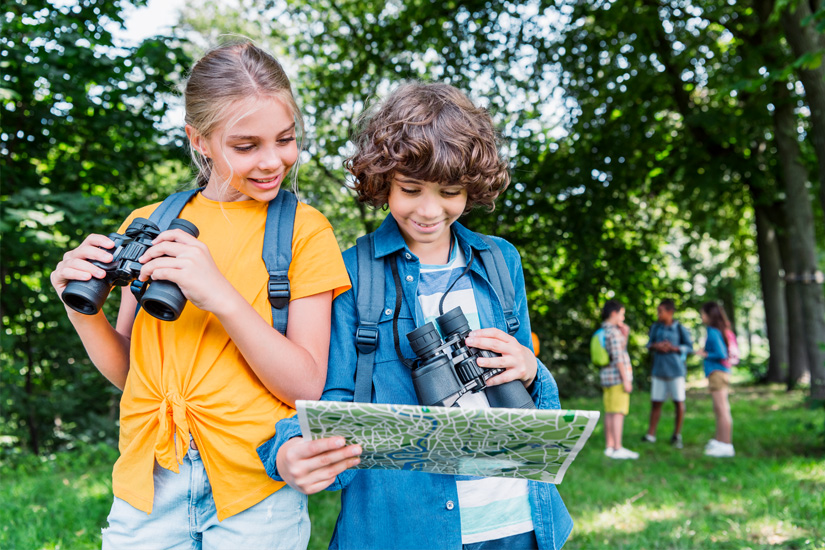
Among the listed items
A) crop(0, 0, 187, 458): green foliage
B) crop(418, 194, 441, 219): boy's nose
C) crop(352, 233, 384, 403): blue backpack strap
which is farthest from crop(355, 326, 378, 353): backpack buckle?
crop(0, 0, 187, 458): green foliage

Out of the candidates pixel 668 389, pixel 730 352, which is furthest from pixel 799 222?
pixel 668 389

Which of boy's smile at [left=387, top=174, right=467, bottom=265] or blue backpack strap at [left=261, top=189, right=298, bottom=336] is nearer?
blue backpack strap at [left=261, top=189, right=298, bottom=336]

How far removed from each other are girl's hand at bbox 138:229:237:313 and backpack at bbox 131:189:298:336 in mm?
126

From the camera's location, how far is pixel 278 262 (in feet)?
4.93

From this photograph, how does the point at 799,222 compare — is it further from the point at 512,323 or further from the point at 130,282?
the point at 130,282

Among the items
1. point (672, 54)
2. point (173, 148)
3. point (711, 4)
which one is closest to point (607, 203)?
point (672, 54)

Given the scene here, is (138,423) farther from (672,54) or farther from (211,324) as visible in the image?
(672,54)

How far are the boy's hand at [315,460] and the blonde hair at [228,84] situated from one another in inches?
31.6

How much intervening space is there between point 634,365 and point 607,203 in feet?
16.9

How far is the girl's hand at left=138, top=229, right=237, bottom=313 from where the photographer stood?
51.6 inches

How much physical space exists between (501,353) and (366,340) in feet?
1.10

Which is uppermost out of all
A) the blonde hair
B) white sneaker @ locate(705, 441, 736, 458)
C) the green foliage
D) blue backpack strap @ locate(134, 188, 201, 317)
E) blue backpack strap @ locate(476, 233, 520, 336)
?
the green foliage

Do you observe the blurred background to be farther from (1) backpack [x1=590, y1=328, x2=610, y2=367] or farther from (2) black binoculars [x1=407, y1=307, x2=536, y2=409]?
(2) black binoculars [x1=407, y1=307, x2=536, y2=409]

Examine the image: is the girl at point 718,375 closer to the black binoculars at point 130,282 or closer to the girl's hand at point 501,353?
the girl's hand at point 501,353
